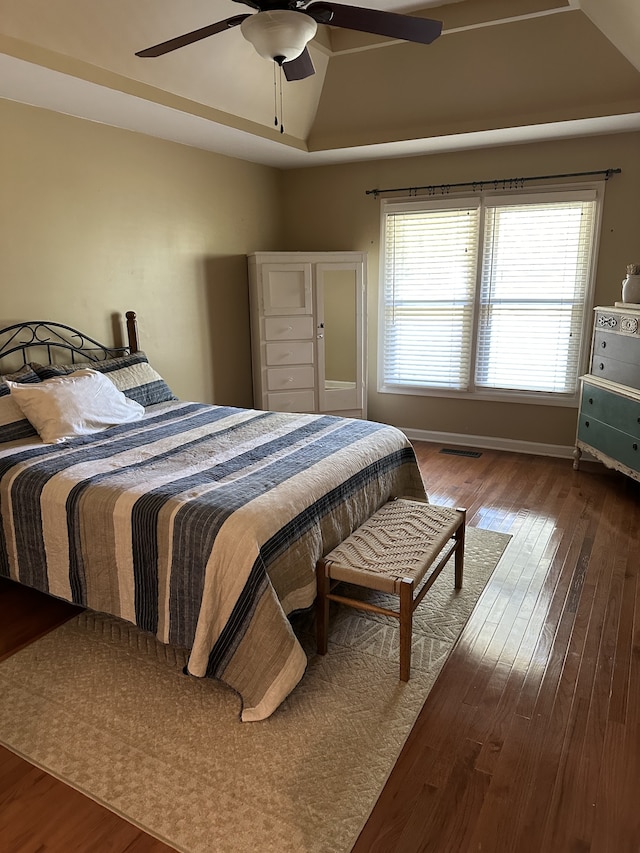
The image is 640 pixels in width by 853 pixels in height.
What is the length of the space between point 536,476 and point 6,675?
361 centimetres

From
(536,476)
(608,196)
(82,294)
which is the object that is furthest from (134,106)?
(536,476)

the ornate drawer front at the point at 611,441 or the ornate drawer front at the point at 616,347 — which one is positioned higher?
the ornate drawer front at the point at 616,347

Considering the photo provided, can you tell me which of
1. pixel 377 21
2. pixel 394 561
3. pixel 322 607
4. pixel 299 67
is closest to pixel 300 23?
pixel 377 21

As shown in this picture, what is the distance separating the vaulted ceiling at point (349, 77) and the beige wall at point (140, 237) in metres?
0.18

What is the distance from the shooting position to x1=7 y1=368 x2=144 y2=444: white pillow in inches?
114

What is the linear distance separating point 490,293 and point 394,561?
3250mm

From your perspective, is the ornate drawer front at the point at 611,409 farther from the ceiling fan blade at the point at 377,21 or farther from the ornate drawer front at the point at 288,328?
the ceiling fan blade at the point at 377,21

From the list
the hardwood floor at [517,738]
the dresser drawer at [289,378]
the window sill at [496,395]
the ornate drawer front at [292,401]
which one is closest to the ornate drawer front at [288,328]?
the dresser drawer at [289,378]

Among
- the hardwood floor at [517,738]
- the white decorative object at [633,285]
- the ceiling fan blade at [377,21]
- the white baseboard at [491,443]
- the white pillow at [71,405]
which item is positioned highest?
the ceiling fan blade at [377,21]

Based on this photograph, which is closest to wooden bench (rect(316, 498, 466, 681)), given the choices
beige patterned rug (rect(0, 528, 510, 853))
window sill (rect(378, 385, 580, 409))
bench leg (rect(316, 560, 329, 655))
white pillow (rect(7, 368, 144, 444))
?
bench leg (rect(316, 560, 329, 655))

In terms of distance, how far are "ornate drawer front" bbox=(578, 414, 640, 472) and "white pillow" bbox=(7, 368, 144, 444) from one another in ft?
10.1

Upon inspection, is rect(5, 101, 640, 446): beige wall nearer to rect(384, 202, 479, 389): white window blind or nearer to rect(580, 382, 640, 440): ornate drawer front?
rect(384, 202, 479, 389): white window blind

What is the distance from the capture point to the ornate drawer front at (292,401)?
16.4 ft

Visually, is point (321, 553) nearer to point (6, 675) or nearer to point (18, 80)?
point (6, 675)
